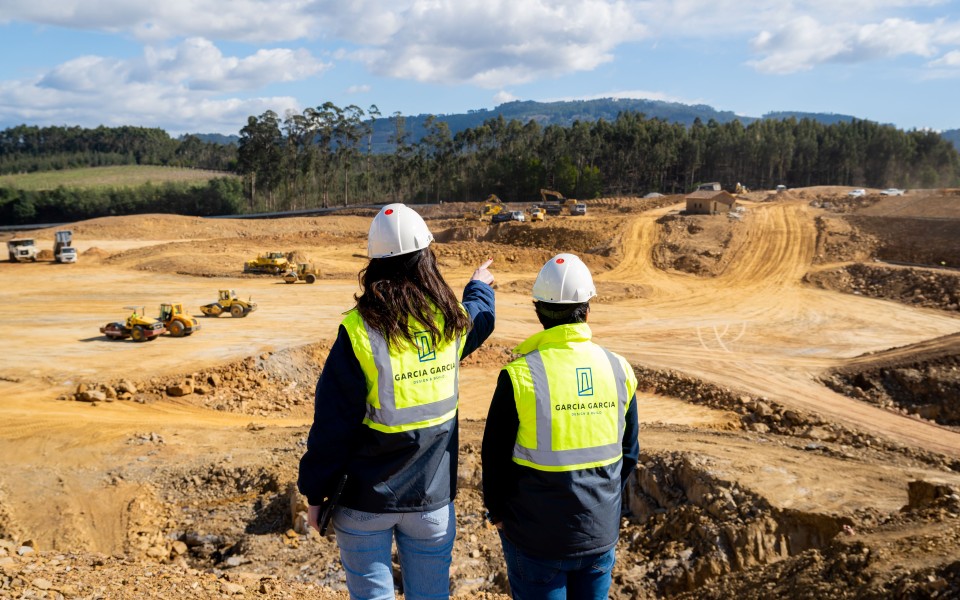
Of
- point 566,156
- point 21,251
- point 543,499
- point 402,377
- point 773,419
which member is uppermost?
point 566,156

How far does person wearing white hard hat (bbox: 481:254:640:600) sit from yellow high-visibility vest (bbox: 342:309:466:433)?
27 centimetres

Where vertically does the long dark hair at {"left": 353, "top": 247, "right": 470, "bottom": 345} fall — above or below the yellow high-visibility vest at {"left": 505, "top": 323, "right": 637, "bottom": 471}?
above

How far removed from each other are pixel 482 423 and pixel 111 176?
4280 inches

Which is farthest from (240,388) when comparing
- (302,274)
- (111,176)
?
(111,176)

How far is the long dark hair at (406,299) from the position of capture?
271 cm

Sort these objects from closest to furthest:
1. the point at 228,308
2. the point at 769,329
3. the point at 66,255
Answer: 1. the point at 769,329
2. the point at 228,308
3. the point at 66,255

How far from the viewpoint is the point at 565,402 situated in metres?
2.91

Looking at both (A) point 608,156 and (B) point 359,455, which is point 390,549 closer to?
(B) point 359,455

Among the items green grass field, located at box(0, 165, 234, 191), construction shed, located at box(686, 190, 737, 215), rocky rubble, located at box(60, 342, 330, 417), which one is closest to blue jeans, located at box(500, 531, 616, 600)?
rocky rubble, located at box(60, 342, 330, 417)

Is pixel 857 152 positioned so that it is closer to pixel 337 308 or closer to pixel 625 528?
pixel 337 308

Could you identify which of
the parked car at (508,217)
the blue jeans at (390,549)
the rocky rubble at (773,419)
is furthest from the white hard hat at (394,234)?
the parked car at (508,217)

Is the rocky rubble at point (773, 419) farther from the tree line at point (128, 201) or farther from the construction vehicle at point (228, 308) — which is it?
the tree line at point (128, 201)

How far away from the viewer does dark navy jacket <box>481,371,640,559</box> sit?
288 centimetres

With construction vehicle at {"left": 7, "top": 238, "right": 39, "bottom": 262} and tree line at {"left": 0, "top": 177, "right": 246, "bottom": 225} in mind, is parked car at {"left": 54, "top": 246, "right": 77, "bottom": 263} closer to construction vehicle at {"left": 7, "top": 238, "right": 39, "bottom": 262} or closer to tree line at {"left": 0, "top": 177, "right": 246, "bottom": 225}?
construction vehicle at {"left": 7, "top": 238, "right": 39, "bottom": 262}
